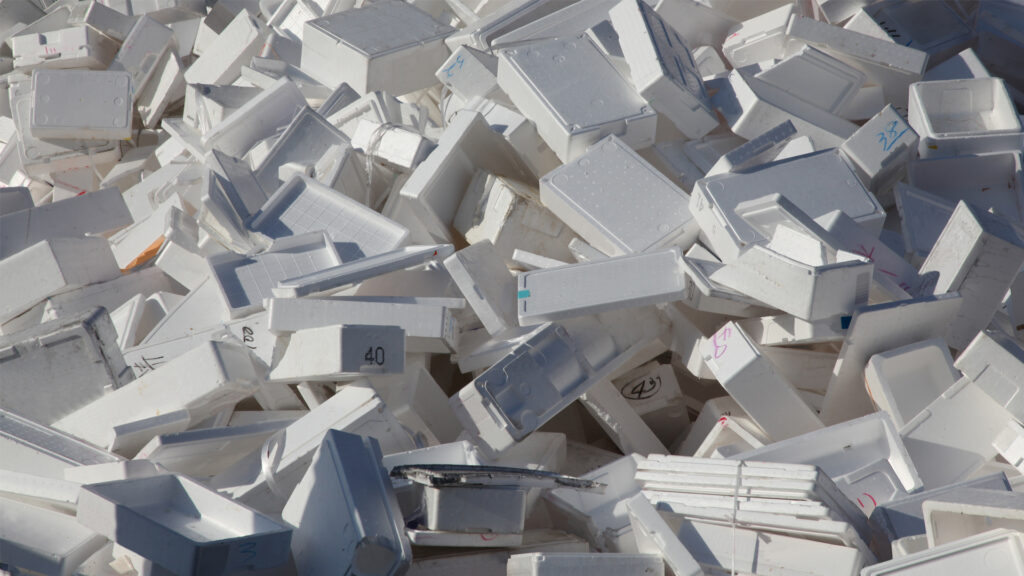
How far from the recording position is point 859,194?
3.13 m

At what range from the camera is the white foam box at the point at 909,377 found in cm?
263

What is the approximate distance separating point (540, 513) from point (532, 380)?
38 centimetres

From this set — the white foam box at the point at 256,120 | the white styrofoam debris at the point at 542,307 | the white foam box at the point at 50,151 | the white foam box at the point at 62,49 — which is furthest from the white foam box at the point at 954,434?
the white foam box at the point at 62,49

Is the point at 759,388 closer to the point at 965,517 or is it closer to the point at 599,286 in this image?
the point at 599,286

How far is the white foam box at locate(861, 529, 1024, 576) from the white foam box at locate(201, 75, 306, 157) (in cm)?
284

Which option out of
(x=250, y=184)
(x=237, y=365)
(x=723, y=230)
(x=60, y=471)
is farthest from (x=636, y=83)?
(x=60, y=471)

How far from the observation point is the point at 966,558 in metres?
1.85

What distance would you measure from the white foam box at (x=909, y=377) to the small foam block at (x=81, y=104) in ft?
11.0

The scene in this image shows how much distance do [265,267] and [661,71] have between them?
4.78ft

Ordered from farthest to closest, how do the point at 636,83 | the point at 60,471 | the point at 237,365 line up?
the point at 636,83
the point at 237,365
the point at 60,471

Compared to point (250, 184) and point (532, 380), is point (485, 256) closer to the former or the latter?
point (532, 380)

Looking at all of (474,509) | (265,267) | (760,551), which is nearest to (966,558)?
(760,551)

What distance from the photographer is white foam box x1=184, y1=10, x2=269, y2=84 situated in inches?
178

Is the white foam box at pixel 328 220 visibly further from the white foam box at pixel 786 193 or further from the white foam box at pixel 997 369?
the white foam box at pixel 997 369
